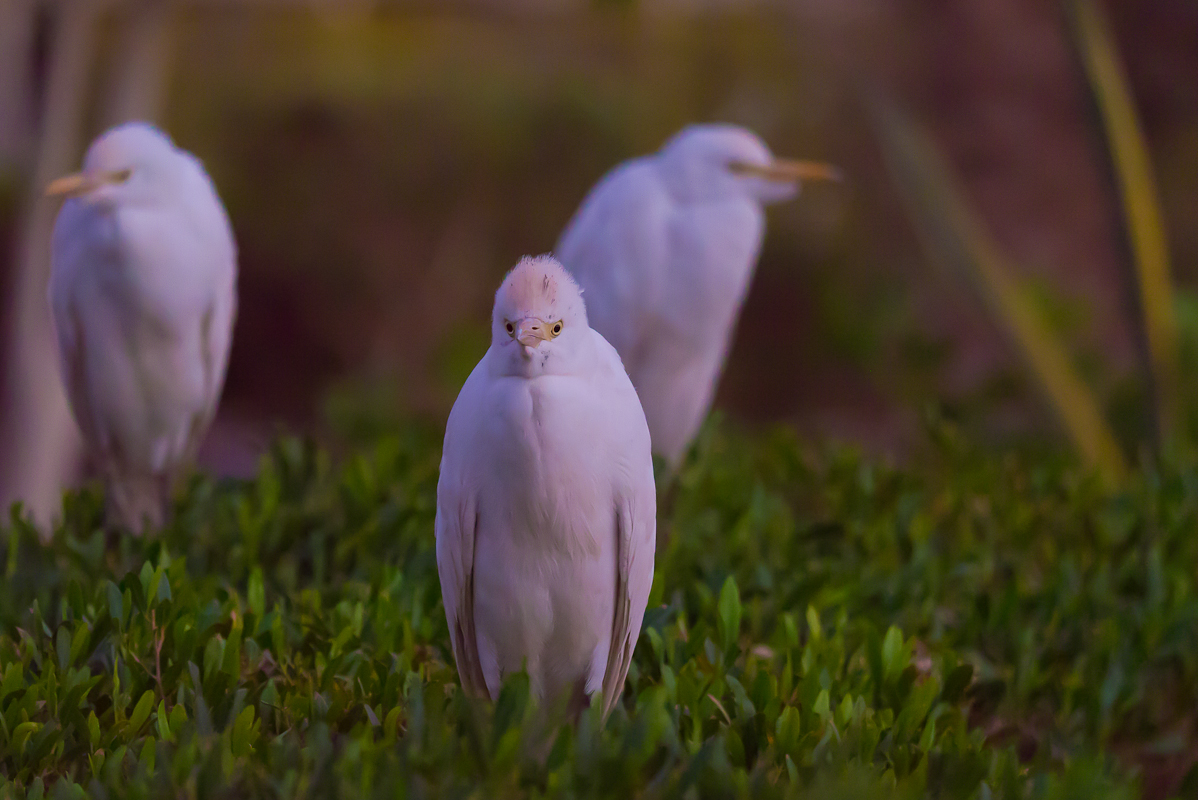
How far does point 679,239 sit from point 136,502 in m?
1.53

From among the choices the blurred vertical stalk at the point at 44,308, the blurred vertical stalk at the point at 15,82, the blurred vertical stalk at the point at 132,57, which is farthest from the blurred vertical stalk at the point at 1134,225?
the blurred vertical stalk at the point at 15,82

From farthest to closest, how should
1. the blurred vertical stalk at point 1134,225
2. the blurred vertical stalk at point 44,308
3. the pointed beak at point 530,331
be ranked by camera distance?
the blurred vertical stalk at point 44,308 < the blurred vertical stalk at point 1134,225 < the pointed beak at point 530,331

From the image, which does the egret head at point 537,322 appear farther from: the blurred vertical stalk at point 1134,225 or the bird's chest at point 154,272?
the blurred vertical stalk at point 1134,225

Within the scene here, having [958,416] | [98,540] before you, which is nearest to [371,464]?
[98,540]

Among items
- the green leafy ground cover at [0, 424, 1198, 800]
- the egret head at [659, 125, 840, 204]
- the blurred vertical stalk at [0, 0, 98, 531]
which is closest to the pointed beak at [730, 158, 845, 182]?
the egret head at [659, 125, 840, 204]

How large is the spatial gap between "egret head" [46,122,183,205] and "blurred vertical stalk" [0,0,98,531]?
2.00m

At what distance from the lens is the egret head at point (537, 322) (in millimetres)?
1375

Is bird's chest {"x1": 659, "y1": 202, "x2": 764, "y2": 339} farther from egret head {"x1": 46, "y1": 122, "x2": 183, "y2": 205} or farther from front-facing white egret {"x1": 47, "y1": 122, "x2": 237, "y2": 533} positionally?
A: egret head {"x1": 46, "y1": 122, "x2": 183, "y2": 205}

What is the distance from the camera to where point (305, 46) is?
23.2 ft

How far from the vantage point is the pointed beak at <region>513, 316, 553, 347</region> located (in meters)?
1.37

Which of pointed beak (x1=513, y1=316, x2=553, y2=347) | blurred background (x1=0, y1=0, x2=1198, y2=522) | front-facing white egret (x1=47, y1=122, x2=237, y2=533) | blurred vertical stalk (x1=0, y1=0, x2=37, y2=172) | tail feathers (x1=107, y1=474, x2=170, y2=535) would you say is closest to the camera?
pointed beak (x1=513, y1=316, x2=553, y2=347)

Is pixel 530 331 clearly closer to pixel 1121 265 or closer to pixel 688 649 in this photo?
A: pixel 688 649

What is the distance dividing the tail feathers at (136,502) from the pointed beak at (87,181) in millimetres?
747

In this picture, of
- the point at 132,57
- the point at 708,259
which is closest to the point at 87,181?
the point at 708,259
